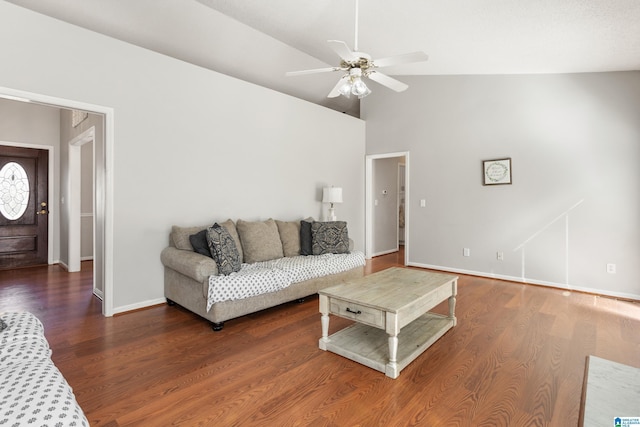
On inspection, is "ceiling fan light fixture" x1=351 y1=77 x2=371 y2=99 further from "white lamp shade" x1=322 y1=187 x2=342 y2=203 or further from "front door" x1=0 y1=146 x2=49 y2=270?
"front door" x1=0 y1=146 x2=49 y2=270

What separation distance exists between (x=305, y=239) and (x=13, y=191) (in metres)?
4.77

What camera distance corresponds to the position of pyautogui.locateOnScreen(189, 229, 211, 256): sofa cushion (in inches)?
127

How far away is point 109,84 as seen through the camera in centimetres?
310

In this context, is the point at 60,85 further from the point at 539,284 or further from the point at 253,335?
the point at 539,284

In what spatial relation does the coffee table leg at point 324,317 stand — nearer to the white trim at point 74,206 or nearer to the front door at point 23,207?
the white trim at point 74,206

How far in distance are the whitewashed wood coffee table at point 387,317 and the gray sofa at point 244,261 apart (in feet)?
2.80

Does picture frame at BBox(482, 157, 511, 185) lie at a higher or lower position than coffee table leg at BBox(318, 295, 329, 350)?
higher

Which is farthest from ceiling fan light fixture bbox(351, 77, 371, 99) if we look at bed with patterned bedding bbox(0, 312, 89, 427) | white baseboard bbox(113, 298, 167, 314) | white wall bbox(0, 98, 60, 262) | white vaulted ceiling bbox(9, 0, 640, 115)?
white wall bbox(0, 98, 60, 262)

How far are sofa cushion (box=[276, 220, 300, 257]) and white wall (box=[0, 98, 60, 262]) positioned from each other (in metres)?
4.13

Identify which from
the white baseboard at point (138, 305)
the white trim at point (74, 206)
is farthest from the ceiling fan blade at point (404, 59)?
the white trim at point (74, 206)

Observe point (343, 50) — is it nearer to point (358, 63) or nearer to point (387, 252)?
point (358, 63)

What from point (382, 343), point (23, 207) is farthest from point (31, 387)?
point (23, 207)

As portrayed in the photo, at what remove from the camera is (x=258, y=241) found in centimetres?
381

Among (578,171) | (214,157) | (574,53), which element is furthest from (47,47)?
(578,171)
